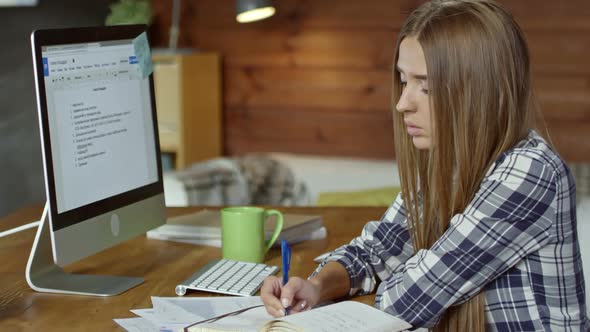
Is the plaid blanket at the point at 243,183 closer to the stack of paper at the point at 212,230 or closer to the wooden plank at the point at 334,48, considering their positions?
the wooden plank at the point at 334,48

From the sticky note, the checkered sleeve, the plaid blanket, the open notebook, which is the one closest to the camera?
the open notebook

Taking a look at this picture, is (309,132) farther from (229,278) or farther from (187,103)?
(229,278)

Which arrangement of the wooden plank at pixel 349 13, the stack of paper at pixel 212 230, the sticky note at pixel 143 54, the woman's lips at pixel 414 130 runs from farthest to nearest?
the wooden plank at pixel 349 13 < the stack of paper at pixel 212 230 < the sticky note at pixel 143 54 < the woman's lips at pixel 414 130

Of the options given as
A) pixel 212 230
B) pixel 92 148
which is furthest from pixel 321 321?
pixel 212 230

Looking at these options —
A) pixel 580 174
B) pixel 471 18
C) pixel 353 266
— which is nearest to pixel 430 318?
pixel 353 266

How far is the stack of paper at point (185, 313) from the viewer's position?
1268 mm

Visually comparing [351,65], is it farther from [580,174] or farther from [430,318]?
[430,318]

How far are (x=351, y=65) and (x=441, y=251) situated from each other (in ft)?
8.75

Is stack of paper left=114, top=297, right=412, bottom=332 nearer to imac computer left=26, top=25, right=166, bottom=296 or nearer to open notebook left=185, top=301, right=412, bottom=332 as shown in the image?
open notebook left=185, top=301, right=412, bottom=332

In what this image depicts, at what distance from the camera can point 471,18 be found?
1318mm

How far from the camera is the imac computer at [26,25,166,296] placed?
1398 mm

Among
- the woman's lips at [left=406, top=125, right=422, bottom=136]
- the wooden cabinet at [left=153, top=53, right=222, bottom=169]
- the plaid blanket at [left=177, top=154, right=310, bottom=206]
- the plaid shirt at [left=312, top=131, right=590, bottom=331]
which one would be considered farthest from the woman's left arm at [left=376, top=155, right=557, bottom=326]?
the wooden cabinet at [left=153, top=53, right=222, bottom=169]

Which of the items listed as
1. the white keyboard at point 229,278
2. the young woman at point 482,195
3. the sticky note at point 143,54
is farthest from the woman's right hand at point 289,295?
the sticky note at point 143,54

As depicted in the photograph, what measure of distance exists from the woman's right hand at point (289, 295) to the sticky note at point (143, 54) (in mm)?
519
